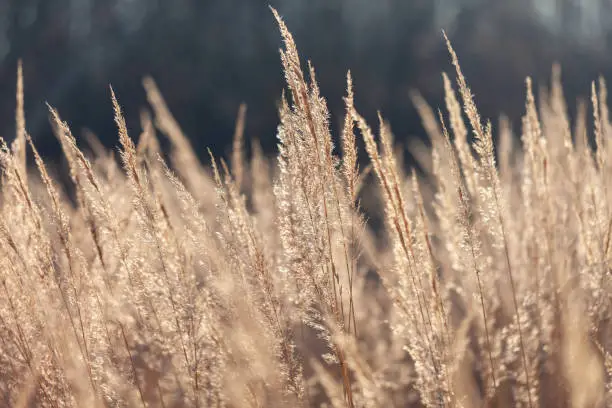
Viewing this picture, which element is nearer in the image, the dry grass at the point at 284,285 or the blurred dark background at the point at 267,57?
the dry grass at the point at 284,285

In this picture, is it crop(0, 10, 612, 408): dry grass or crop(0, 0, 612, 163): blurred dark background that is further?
crop(0, 0, 612, 163): blurred dark background

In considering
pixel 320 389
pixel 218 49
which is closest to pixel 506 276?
pixel 320 389

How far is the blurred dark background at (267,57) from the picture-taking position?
36.2 ft

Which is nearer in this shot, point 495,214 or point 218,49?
point 495,214

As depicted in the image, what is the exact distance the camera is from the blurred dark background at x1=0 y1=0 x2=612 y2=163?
11.0 meters

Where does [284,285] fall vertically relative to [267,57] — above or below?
below

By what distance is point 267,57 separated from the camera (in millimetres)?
13023

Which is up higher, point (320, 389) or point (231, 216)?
point (231, 216)

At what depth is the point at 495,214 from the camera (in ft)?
4.97

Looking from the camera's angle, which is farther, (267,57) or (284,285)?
(267,57)

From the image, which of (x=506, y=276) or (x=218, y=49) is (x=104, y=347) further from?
(x=218, y=49)

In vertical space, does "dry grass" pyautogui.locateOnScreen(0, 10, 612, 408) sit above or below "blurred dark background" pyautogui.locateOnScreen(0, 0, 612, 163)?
below

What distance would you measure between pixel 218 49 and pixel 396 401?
41.1 ft

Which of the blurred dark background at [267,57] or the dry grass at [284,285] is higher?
the blurred dark background at [267,57]
